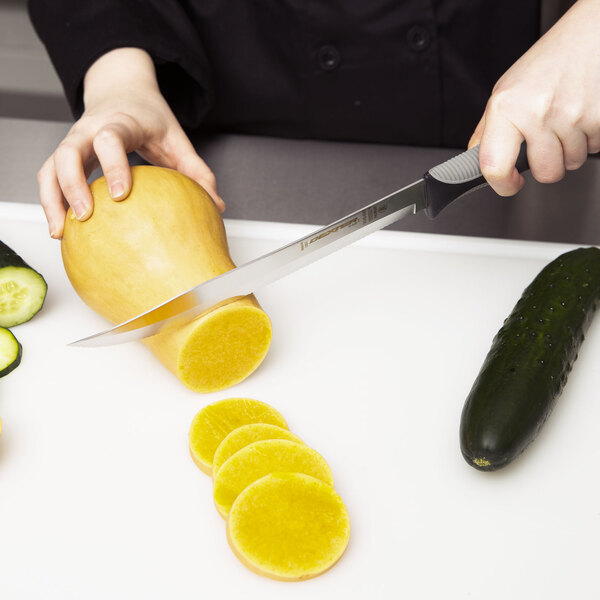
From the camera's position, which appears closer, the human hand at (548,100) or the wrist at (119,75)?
the human hand at (548,100)

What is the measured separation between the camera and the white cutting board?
0.87 metres

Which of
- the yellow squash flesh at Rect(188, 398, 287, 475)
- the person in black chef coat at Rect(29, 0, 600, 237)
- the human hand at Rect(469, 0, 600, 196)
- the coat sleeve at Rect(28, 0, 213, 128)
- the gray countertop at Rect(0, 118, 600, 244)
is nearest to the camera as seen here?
the yellow squash flesh at Rect(188, 398, 287, 475)

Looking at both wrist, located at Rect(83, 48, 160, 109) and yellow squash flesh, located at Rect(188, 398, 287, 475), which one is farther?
wrist, located at Rect(83, 48, 160, 109)

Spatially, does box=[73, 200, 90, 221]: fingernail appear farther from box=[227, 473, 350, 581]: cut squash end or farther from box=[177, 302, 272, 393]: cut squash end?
box=[227, 473, 350, 581]: cut squash end

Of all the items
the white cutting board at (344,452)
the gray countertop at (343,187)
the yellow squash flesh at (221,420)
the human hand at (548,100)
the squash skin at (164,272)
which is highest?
the human hand at (548,100)

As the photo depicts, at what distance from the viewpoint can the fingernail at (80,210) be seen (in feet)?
3.58

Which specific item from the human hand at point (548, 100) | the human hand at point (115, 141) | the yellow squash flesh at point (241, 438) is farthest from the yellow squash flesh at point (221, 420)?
the human hand at point (548, 100)

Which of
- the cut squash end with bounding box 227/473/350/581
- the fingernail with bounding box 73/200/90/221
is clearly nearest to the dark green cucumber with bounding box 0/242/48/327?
the fingernail with bounding box 73/200/90/221

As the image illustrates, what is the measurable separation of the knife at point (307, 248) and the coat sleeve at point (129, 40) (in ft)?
2.10

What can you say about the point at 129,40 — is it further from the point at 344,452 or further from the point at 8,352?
the point at 344,452

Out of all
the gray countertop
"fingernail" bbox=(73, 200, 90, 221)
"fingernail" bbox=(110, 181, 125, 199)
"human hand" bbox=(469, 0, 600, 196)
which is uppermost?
"human hand" bbox=(469, 0, 600, 196)

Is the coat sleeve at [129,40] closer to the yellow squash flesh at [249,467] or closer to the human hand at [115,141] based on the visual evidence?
the human hand at [115,141]

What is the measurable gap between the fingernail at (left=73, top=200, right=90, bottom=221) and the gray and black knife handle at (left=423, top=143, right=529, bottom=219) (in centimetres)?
51

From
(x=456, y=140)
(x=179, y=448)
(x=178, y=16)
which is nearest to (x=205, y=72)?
(x=178, y=16)
